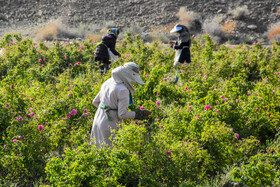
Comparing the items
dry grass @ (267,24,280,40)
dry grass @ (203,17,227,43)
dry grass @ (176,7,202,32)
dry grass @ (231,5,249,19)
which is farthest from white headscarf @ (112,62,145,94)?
dry grass @ (231,5,249,19)

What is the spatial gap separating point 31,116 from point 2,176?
877mm

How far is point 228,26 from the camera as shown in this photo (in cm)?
1672

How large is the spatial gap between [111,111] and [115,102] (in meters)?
0.12

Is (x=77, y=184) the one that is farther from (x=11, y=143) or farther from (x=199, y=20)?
(x=199, y=20)

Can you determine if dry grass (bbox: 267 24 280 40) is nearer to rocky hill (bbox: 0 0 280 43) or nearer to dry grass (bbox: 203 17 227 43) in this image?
rocky hill (bbox: 0 0 280 43)

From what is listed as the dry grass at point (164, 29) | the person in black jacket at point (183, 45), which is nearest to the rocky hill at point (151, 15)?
the dry grass at point (164, 29)

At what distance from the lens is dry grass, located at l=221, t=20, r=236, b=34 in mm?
16330

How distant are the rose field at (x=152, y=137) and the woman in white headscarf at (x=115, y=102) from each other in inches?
5.4

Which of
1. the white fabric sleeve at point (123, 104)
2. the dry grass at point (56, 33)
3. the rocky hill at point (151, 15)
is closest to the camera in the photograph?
the white fabric sleeve at point (123, 104)

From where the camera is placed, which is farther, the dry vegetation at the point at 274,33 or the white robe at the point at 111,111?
the dry vegetation at the point at 274,33

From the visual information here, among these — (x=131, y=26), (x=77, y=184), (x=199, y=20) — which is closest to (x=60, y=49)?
(x=77, y=184)

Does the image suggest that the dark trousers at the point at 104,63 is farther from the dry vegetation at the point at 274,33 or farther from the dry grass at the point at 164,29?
the dry vegetation at the point at 274,33

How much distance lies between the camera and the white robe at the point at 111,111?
11.6 ft

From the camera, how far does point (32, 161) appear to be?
147 inches
